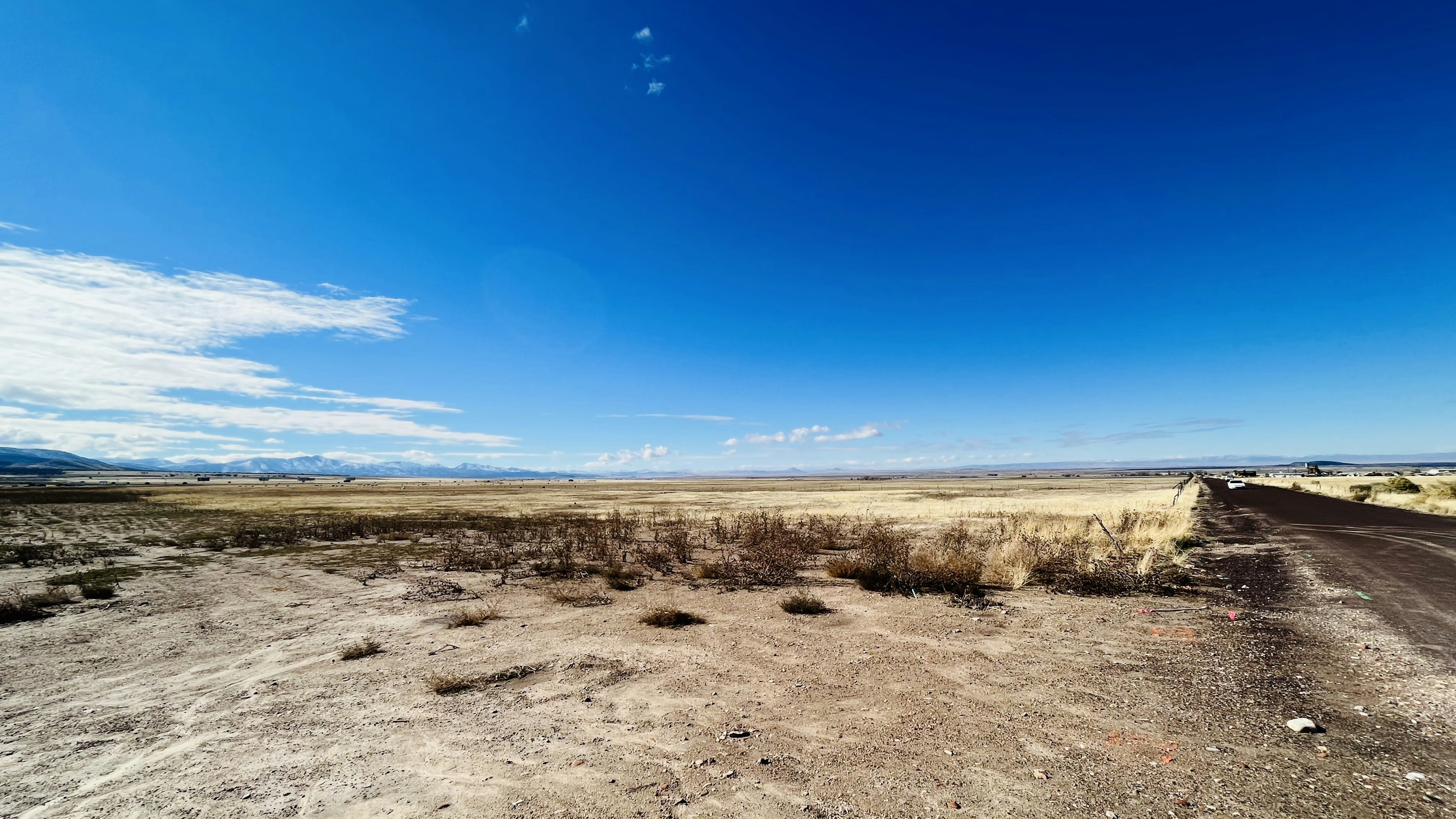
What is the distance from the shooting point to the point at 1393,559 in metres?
14.8

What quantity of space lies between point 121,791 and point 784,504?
41.0 m

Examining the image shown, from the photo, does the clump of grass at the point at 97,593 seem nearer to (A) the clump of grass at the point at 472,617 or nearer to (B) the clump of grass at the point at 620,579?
(A) the clump of grass at the point at 472,617

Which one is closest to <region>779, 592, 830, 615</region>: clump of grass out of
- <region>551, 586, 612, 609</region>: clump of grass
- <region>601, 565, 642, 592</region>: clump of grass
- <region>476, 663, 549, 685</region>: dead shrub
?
<region>551, 586, 612, 609</region>: clump of grass

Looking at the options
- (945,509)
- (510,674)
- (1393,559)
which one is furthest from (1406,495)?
(510,674)

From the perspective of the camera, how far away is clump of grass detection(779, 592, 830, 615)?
34.2 feet

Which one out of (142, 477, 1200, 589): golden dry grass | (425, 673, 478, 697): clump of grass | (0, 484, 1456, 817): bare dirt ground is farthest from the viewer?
(142, 477, 1200, 589): golden dry grass

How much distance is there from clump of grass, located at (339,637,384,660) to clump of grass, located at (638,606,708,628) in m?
4.09

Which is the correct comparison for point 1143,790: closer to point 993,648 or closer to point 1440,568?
point 993,648

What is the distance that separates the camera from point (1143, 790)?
4.33 m

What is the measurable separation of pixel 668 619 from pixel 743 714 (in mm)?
3850

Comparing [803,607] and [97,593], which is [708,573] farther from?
[97,593]

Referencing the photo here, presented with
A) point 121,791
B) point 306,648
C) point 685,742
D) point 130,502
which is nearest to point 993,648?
point 685,742

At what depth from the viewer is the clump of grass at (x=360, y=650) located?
323 inches

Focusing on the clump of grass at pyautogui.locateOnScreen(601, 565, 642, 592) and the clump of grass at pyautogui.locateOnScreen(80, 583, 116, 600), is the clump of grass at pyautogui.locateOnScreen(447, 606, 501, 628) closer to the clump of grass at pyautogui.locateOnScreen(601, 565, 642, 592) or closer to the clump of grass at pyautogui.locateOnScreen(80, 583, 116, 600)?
the clump of grass at pyautogui.locateOnScreen(601, 565, 642, 592)
